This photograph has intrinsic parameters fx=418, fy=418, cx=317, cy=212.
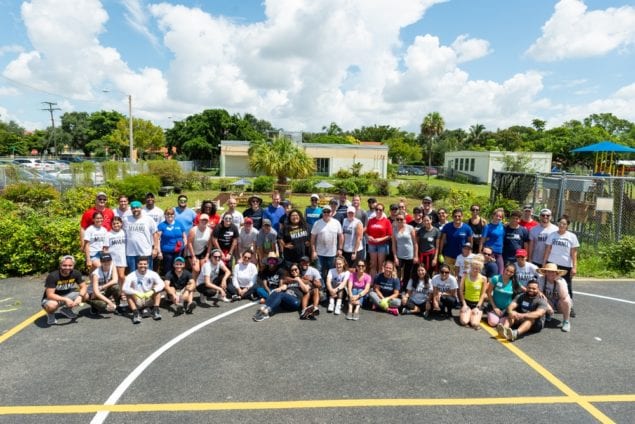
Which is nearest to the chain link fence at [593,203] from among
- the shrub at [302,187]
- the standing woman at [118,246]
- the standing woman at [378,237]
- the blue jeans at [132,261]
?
the standing woman at [378,237]

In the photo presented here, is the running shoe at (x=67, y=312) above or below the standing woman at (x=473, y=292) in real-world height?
below

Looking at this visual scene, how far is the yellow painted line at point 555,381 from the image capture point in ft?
14.7

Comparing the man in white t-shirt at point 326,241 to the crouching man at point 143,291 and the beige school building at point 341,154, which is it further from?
the beige school building at point 341,154

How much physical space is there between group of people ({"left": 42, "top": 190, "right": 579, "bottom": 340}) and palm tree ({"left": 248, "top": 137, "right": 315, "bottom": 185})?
59.8 feet

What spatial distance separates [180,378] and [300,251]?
353cm

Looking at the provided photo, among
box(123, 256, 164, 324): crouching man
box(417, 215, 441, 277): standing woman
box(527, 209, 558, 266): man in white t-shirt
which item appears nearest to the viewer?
box(123, 256, 164, 324): crouching man

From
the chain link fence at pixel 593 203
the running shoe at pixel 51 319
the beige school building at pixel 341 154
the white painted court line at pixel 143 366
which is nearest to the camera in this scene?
the white painted court line at pixel 143 366

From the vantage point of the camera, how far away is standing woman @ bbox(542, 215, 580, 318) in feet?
24.7

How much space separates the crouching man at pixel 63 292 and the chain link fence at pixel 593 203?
11.5 metres

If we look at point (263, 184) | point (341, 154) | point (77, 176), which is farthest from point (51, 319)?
point (341, 154)

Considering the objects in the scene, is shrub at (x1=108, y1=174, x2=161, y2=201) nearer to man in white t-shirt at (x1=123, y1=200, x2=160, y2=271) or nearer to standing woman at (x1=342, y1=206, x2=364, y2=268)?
man in white t-shirt at (x1=123, y1=200, x2=160, y2=271)

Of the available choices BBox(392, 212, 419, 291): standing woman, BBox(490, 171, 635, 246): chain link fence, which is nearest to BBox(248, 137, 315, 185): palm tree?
BBox(490, 171, 635, 246): chain link fence

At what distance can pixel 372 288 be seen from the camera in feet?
25.5

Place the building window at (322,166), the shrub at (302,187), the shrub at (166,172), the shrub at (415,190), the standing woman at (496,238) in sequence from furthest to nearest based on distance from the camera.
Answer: the building window at (322,166) → the shrub at (302,187) → the shrub at (166,172) → the shrub at (415,190) → the standing woman at (496,238)
